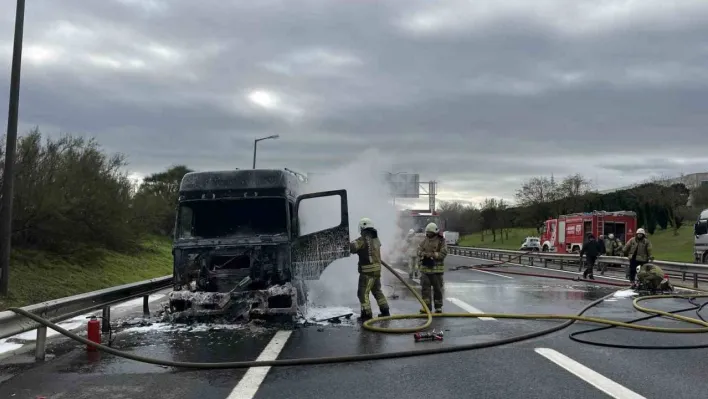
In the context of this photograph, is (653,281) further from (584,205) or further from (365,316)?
(584,205)

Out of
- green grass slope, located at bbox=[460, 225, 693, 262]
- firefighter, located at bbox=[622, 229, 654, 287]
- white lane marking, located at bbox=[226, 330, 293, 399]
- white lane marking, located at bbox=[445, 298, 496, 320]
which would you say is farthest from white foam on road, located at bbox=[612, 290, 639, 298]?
green grass slope, located at bbox=[460, 225, 693, 262]

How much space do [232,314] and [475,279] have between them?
12529 mm

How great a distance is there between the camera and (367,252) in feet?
35.8

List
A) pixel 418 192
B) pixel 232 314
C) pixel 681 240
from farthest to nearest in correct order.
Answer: pixel 681 240
pixel 418 192
pixel 232 314

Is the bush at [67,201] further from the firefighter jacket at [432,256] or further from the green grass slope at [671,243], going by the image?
the green grass slope at [671,243]

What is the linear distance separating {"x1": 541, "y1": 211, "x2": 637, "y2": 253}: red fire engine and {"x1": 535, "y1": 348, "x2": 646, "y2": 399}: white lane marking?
2749 cm

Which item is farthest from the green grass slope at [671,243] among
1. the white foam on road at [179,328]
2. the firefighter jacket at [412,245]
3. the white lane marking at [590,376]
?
the white foam on road at [179,328]

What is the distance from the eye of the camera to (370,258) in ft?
35.9

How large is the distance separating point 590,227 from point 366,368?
29.8m

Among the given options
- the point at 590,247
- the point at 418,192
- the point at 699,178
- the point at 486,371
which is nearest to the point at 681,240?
the point at 699,178

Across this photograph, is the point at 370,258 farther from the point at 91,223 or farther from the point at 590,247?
the point at 590,247

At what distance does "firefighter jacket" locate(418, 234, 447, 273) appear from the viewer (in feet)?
39.5

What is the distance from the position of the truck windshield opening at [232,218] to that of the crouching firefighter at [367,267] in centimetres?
139

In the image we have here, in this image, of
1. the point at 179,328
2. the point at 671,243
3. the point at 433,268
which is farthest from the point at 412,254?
the point at 671,243
